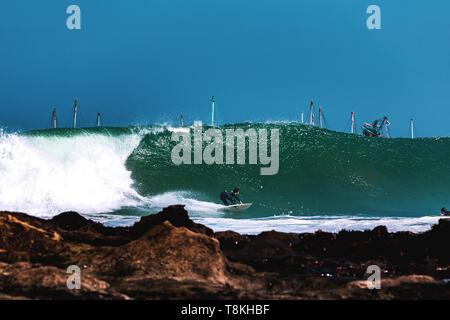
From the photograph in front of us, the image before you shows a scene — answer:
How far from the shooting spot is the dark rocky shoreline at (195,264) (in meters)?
4.20

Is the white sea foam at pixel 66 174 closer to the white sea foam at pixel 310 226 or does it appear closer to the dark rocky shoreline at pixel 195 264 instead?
the white sea foam at pixel 310 226

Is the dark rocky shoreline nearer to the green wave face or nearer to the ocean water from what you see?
the ocean water

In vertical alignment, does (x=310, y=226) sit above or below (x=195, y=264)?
below

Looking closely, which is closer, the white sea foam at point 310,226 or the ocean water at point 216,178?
the white sea foam at point 310,226

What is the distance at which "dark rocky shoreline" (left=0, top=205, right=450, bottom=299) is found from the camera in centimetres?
420

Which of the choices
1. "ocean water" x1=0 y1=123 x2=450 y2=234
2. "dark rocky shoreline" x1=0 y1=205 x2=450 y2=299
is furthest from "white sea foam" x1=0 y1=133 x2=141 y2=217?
"dark rocky shoreline" x1=0 y1=205 x2=450 y2=299

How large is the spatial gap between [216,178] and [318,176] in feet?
15.9

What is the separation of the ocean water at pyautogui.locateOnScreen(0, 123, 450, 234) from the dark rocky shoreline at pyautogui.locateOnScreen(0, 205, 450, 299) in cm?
915

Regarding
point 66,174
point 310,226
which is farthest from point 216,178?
point 310,226

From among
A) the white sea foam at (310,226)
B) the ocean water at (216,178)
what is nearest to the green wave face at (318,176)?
the ocean water at (216,178)

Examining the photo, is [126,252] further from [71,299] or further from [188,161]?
[188,161]

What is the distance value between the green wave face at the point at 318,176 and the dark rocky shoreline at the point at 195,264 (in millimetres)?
12421

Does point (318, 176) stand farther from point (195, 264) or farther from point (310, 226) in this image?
point (195, 264)

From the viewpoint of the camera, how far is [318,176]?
23703mm
